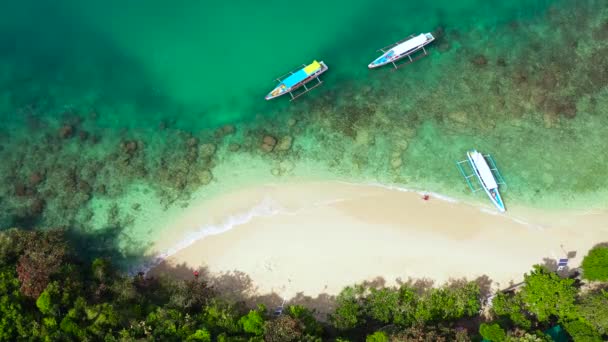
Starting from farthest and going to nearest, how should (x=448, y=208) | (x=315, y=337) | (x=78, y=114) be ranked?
(x=78, y=114) → (x=448, y=208) → (x=315, y=337)

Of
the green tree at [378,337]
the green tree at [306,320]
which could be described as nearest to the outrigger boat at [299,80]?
the green tree at [306,320]

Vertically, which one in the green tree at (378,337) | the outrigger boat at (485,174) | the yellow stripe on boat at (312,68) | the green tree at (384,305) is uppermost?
the yellow stripe on boat at (312,68)

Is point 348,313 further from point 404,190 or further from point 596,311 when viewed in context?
point 596,311

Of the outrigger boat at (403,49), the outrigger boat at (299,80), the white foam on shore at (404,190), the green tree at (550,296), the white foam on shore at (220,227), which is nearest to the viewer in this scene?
the green tree at (550,296)

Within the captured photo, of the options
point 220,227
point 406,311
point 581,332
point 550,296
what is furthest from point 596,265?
point 220,227

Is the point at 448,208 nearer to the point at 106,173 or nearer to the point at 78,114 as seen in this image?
the point at 106,173

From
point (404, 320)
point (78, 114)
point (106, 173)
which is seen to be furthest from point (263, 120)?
point (404, 320)

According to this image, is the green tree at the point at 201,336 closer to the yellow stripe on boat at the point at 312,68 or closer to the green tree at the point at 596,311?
the yellow stripe on boat at the point at 312,68
